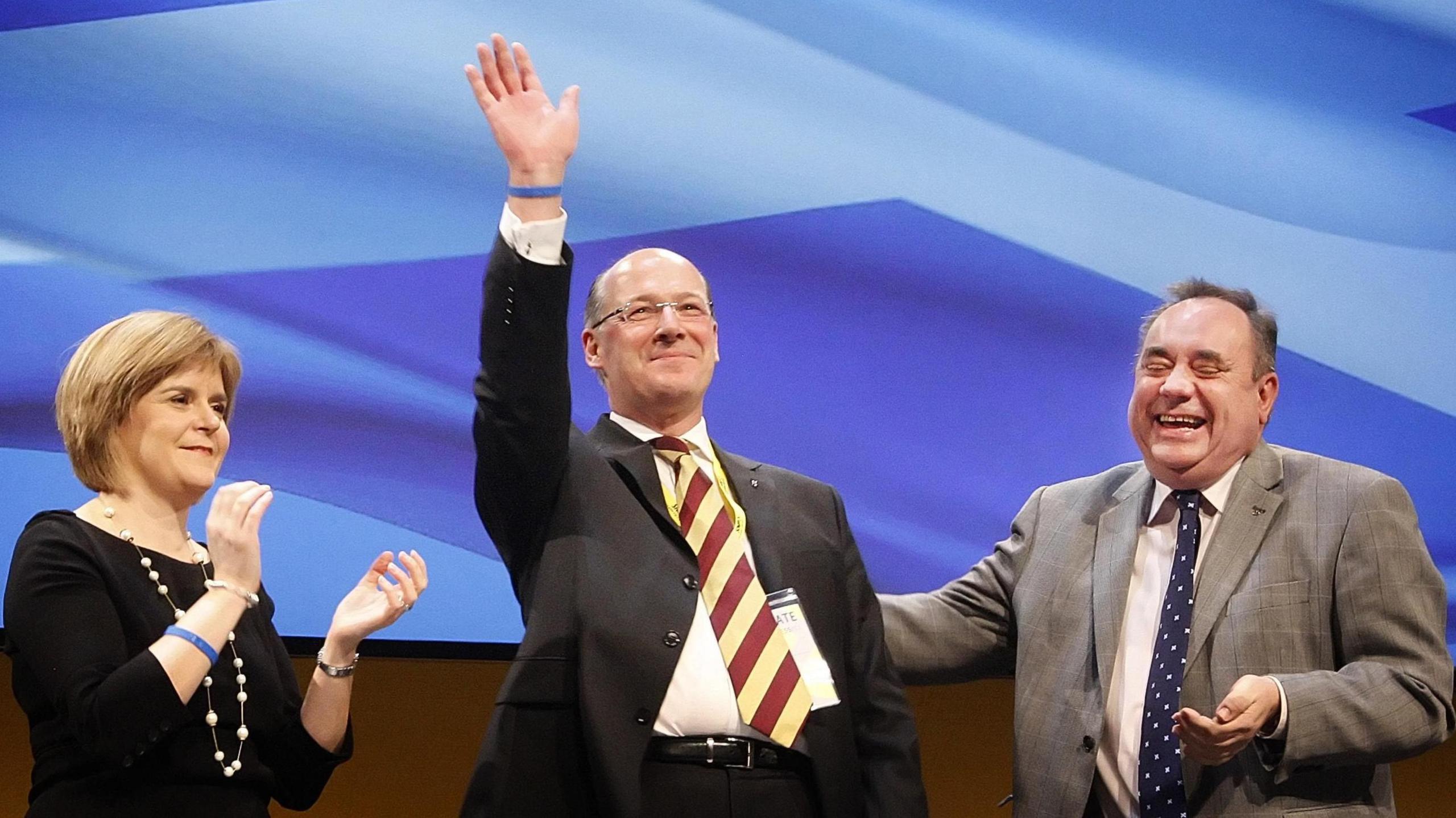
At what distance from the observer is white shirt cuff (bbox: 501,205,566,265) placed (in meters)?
2.25

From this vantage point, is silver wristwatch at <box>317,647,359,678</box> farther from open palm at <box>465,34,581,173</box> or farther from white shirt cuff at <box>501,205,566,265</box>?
open palm at <box>465,34,581,173</box>

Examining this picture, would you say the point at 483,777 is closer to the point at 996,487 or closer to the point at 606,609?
the point at 606,609

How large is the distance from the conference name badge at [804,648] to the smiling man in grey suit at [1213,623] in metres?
0.54

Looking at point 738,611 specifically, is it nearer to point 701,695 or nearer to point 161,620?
point 701,695

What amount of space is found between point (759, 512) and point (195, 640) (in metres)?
0.97

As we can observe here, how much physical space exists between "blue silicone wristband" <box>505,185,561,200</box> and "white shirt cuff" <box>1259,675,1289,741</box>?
1.45 meters

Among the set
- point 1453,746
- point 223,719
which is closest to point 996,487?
point 1453,746

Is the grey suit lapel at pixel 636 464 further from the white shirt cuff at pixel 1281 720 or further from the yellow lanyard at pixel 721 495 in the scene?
the white shirt cuff at pixel 1281 720

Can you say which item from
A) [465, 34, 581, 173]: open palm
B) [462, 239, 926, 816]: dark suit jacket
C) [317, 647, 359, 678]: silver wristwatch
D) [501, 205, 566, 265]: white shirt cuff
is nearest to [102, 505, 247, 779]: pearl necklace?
[317, 647, 359, 678]: silver wristwatch

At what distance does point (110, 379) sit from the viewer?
2201 mm

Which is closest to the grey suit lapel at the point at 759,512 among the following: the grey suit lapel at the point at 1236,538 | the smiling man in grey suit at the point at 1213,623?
the smiling man in grey suit at the point at 1213,623

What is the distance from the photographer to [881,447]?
11.4ft

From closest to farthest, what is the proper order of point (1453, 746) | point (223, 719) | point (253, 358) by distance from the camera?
point (223, 719), point (253, 358), point (1453, 746)

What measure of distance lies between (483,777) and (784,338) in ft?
5.04
